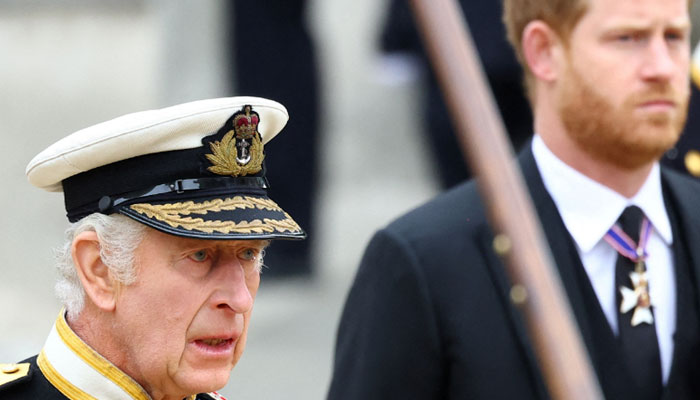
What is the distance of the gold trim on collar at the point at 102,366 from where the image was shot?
9.66ft

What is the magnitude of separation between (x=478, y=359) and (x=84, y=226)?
108 centimetres

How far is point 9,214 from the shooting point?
7590mm

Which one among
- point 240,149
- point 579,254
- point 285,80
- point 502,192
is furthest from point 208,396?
point 285,80

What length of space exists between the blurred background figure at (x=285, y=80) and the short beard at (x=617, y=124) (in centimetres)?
365

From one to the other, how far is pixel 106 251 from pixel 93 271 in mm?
50

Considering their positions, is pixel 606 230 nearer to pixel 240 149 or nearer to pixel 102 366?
pixel 240 149

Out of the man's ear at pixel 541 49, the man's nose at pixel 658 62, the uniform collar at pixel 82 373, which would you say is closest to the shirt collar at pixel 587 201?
the man's ear at pixel 541 49

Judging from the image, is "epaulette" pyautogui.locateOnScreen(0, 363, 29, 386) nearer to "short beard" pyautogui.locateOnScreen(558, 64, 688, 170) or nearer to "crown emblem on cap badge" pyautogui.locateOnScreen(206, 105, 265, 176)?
"crown emblem on cap badge" pyautogui.locateOnScreen(206, 105, 265, 176)

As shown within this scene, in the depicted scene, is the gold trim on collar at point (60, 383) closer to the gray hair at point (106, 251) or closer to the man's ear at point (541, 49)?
the gray hair at point (106, 251)

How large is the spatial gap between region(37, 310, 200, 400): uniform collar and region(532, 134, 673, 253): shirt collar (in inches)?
52.4

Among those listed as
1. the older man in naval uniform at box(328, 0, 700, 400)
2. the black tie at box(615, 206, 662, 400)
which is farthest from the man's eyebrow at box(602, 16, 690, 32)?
the black tie at box(615, 206, 662, 400)

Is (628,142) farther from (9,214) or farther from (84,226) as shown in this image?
(9,214)

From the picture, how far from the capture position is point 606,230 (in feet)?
12.9

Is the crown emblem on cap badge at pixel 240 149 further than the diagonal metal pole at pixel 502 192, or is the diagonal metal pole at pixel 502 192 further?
the crown emblem on cap badge at pixel 240 149
